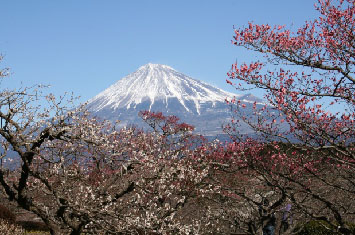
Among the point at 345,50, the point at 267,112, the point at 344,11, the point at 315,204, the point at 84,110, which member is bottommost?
the point at 315,204

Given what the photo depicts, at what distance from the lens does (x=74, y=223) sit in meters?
9.41

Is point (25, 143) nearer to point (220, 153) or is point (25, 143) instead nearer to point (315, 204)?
point (220, 153)

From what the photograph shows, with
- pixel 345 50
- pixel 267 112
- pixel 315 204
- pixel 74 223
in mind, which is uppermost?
pixel 345 50

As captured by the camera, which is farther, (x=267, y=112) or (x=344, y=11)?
(x=267, y=112)

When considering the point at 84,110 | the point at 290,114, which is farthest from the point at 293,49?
the point at 84,110

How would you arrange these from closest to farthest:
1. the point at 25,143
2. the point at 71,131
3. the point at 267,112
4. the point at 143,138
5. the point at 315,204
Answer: the point at 25,143
the point at 71,131
the point at 267,112
the point at 315,204
the point at 143,138

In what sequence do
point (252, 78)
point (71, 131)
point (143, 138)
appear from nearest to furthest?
point (71, 131) < point (252, 78) < point (143, 138)

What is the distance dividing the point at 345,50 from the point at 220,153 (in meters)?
9.06

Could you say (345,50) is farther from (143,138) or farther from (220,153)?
(143,138)

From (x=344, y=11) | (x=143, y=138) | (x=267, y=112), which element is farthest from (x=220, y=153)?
(x=344, y=11)

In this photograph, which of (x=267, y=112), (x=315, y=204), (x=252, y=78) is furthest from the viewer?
(x=315, y=204)

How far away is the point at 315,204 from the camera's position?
18.8 meters

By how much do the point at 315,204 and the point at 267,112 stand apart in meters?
10.7

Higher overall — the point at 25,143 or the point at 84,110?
the point at 84,110
